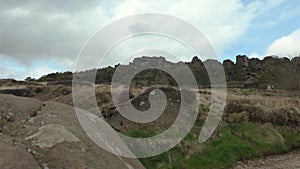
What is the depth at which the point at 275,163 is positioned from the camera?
52.1 feet

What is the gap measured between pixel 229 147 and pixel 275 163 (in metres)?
2.18

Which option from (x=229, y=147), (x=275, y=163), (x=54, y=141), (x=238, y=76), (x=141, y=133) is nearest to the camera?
(x=54, y=141)

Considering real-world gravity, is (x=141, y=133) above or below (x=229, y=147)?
above

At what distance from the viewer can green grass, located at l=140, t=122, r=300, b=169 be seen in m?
13.7

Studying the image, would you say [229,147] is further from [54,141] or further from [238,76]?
[238,76]

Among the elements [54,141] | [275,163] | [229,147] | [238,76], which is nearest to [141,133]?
[229,147]

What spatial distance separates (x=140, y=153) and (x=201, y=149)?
340 centimetres

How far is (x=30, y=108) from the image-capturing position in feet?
22.7

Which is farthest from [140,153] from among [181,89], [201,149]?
[181,89]

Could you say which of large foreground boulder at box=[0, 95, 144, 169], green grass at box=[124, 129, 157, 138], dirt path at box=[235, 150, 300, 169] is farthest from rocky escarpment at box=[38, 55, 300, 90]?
large foreground boulder at box=[0, 95, 144, 169]

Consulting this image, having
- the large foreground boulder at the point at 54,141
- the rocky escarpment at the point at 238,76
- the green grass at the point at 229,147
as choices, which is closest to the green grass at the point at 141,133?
the green grass at the point at 229,147

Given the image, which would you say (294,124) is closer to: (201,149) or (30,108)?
(201,149)

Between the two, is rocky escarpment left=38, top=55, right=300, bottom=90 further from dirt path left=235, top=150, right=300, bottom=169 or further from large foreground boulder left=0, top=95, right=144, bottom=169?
large foreground boulder left=0, top=95, right=144, bottom=169

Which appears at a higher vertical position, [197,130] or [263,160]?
[197,130]
